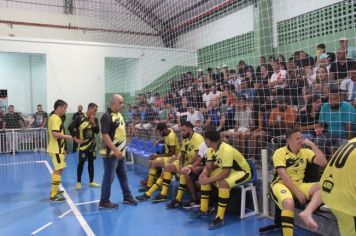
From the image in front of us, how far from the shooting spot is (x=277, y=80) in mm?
5633

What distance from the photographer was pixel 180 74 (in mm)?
8859

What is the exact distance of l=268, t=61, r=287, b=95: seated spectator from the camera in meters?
5.38

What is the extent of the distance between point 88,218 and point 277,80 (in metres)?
3.74

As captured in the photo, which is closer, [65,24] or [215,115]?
[215,115]

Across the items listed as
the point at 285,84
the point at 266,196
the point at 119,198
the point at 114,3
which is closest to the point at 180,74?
the point at 114,3

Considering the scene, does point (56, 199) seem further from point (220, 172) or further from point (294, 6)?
point (294, 6)

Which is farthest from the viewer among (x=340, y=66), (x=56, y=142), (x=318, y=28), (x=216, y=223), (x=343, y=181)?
(x=318, y=28)

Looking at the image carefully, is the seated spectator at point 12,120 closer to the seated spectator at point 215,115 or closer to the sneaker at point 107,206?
the seated spectator at point 215,115

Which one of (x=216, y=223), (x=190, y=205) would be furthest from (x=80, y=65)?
(x=216, y=223)

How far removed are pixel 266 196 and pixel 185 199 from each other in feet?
4.44

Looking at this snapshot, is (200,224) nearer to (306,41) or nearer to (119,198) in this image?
(119,198)

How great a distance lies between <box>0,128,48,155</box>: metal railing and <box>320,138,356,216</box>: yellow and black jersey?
34.3 feet

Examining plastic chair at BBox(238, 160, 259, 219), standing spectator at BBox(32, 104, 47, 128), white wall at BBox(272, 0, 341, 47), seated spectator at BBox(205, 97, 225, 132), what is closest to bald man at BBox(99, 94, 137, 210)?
plastic chair at BBox(238, 160, 259, 219)

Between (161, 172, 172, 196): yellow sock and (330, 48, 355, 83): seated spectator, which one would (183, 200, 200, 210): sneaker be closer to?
(161, 172, 172, 196): yellow sock
